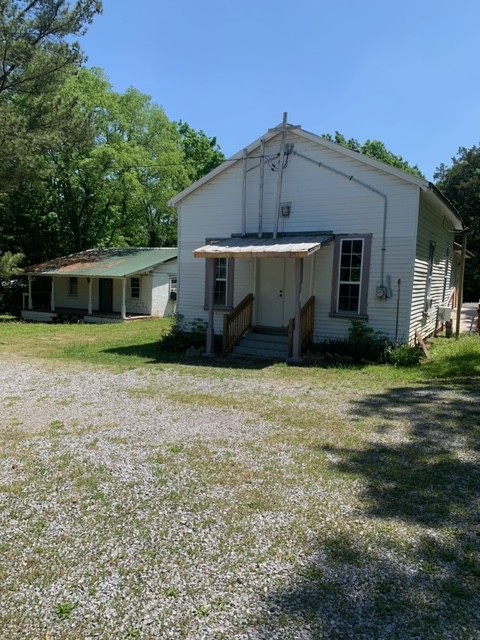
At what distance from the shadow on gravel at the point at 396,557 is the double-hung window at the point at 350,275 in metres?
6.08

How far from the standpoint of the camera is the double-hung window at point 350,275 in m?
10.8

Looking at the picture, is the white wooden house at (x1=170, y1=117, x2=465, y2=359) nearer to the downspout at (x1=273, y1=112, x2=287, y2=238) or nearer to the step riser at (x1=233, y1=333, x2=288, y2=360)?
the downspout at (x1=273, y1=112, x2=287, y2=238)

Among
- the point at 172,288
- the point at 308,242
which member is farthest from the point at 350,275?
the point at 172,288

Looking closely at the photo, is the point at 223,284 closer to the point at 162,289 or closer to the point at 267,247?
the point at 267,247

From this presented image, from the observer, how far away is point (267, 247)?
34.8ft

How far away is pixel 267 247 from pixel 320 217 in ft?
5.58

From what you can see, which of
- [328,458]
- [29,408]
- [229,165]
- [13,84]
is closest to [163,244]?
[13,84]

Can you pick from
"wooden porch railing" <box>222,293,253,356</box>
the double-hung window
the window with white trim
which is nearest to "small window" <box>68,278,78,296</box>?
the window with white trim

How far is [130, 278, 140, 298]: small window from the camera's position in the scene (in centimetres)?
2361

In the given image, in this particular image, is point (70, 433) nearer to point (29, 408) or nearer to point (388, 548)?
point (29, 408)

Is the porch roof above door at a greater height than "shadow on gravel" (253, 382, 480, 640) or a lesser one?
greater

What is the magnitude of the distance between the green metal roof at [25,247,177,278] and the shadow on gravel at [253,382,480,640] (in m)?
18.2

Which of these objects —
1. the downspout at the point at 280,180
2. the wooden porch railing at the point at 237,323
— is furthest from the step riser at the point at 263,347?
the downspout at the point at 280,180

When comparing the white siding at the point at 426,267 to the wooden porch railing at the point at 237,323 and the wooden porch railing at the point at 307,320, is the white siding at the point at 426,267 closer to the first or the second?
the wooden porch railing at the point at 307,320
